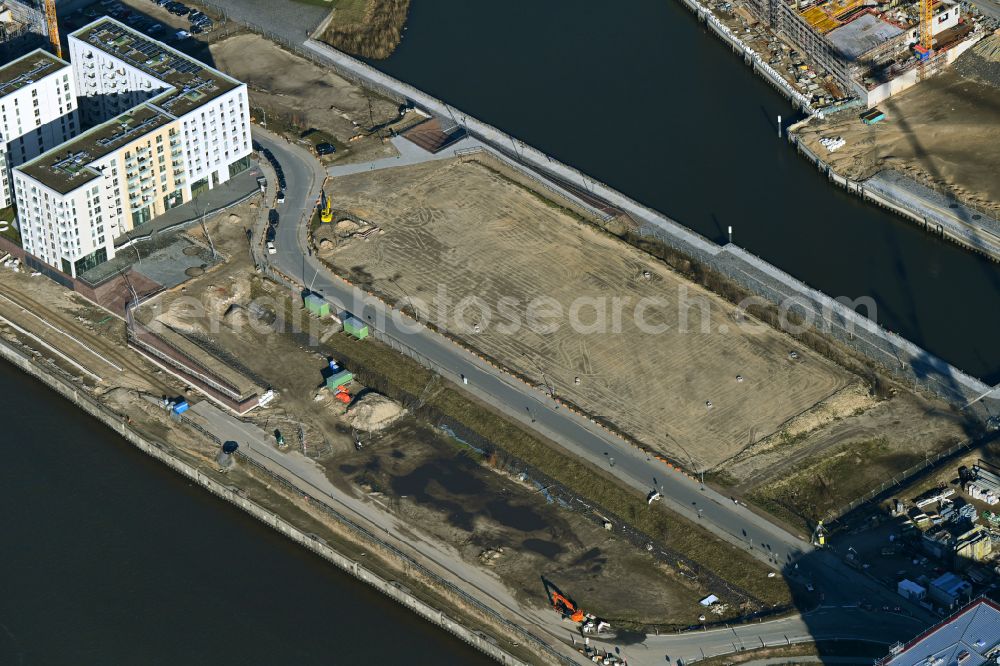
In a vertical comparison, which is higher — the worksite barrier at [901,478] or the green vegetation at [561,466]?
the worksite barrier at [901,478]

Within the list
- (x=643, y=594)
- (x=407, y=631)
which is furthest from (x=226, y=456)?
(x=643, y=594)

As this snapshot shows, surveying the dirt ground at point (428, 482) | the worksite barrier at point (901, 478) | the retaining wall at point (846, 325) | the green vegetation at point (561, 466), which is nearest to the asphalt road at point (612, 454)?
the green vegetation at point (561, 466)

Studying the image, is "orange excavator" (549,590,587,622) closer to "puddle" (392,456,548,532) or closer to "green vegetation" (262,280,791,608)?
"puddle" (392,456,548,532)

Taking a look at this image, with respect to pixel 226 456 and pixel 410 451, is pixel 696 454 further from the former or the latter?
pixel 226 456

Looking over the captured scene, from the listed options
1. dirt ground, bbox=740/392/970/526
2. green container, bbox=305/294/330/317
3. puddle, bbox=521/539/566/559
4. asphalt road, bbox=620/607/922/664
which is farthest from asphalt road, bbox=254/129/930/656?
puddle, bbox=521/539/566/559

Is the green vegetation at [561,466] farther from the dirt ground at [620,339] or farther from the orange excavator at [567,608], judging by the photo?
the orange excavator at [567,608]

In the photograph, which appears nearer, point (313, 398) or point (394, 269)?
point (313, 398)
